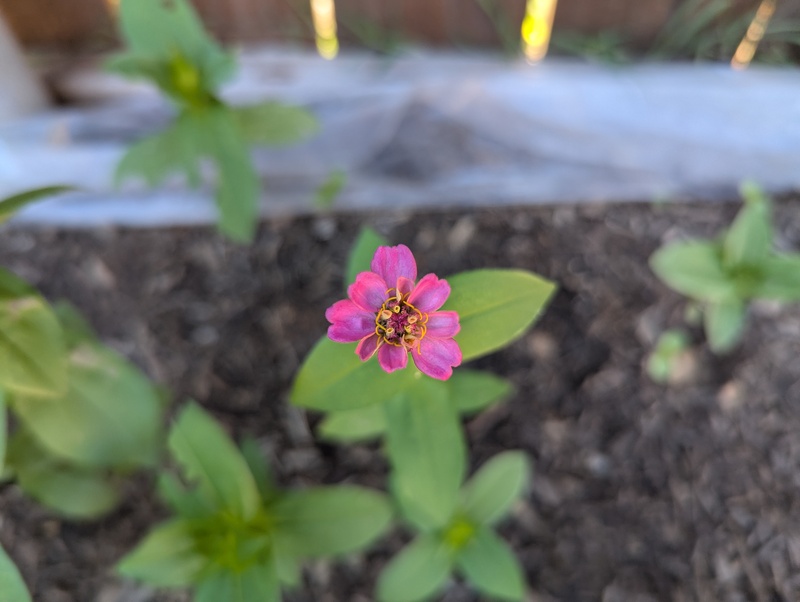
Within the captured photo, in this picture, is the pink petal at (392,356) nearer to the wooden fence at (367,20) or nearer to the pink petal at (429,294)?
the pink petal at (429,294)

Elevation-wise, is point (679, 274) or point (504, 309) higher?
point (504, 309)

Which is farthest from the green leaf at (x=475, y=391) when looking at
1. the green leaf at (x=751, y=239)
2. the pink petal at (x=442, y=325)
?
the green leaf at (x=751, y=239)

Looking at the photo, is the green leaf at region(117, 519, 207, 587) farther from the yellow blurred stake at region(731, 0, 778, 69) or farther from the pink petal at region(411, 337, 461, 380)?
the yellow blurred stake at region(731, 0, 778, 69)

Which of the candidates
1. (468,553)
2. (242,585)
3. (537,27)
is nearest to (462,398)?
(468,553)

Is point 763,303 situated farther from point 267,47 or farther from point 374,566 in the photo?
point 267,47

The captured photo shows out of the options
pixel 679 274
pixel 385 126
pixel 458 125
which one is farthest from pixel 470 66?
pixel 679 274

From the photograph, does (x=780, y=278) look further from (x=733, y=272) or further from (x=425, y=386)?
(x=425, y=386)
